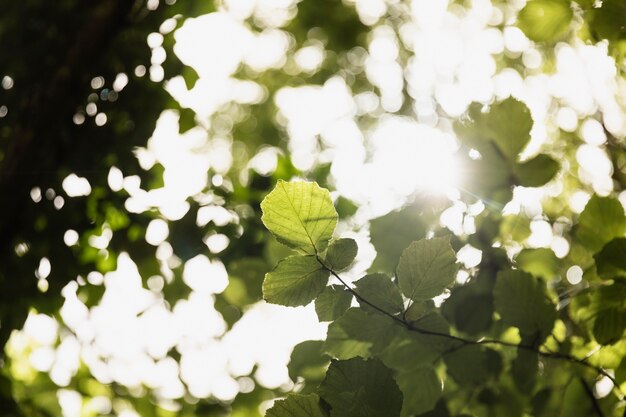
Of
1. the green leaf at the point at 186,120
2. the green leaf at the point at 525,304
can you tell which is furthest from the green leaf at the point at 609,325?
the green leaf at the point at 186,120

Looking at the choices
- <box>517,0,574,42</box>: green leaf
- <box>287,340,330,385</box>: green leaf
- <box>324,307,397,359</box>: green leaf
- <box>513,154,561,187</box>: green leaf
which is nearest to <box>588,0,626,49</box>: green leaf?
<box>517,0,574,42</box>: green leaf

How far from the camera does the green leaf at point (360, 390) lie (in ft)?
1.83

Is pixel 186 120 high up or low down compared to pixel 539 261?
up

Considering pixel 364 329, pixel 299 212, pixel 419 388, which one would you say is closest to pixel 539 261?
pixel 419 388

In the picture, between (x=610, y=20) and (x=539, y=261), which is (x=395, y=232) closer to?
(x=539, y=261)

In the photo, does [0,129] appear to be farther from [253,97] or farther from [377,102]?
[253,97]

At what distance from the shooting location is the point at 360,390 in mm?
560

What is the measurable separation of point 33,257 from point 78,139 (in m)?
0.30

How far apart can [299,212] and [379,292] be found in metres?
0.15

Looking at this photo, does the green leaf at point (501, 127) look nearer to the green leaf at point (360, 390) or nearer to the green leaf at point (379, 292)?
the green leaf at point (379, 292)

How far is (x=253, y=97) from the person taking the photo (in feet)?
16.3

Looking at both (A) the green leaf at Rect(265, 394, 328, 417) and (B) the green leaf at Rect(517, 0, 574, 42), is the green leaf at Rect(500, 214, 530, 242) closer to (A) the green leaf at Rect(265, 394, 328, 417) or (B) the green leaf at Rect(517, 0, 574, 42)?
(B) the green leaf at Rect(517, 0, 574, 42)

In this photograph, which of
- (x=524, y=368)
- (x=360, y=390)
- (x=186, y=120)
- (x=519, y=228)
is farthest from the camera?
(x=186, y=120)

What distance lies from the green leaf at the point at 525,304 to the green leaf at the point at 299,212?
322 millimetres
